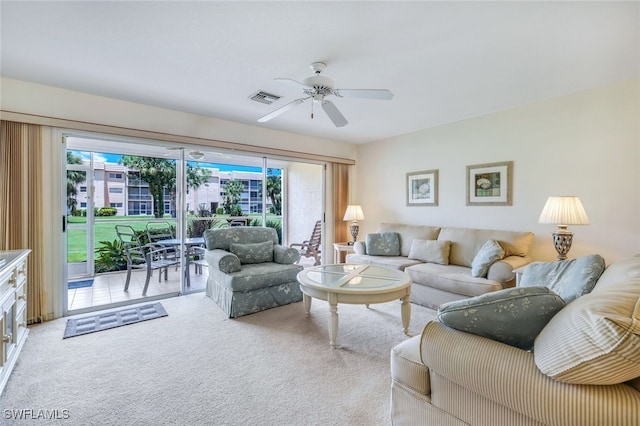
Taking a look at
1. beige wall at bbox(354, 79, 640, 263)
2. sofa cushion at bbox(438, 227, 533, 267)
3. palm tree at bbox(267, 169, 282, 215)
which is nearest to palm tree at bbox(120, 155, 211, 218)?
palm tree at bbox(267, 169, 282, 215)

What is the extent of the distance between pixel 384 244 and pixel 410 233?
441 mm

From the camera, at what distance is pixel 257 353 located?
2.38 meters

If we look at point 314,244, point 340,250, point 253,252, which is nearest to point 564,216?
point 340,250

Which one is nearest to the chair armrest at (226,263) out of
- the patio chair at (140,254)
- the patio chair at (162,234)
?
the patio chair at (140,254)

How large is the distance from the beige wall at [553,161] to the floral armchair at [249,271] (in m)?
2.36

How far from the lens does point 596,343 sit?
35.0 inches

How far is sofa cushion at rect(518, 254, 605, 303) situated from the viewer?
5.14 feet

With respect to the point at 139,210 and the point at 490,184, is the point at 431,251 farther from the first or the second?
the point at 139,210

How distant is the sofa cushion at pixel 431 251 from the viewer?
384 centimetres

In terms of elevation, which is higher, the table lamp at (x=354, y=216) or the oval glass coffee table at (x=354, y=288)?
the table lamp at (x=354, y=216)

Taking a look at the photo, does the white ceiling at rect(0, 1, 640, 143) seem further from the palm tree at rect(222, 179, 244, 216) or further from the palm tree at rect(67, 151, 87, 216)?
the palm tree at rect(222, 179, 244, 216)

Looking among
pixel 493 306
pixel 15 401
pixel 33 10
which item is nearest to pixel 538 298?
pixel 493 306

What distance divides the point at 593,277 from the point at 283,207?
173 inches

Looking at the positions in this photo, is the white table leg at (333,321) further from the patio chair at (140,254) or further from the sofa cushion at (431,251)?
the patio chair at (140,254)
